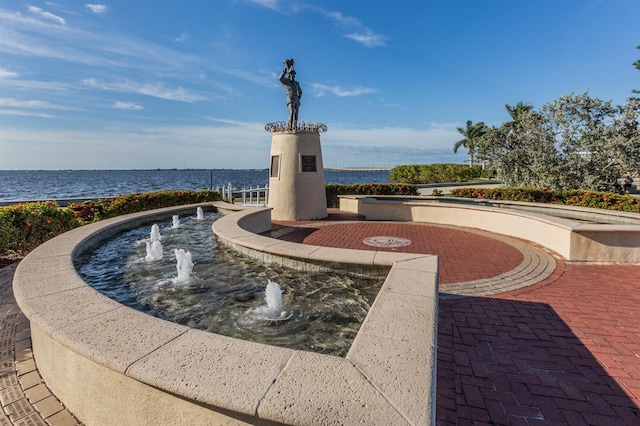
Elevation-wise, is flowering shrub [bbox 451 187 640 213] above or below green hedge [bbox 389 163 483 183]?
below

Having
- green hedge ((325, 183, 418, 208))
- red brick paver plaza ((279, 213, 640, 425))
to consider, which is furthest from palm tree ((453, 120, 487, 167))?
red brick paver plaza ((279, 213, 640, 425))

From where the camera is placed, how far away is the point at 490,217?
36.9 feet

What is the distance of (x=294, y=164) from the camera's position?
539 inches

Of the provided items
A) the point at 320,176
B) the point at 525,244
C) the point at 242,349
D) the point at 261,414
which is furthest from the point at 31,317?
the point at 320,176

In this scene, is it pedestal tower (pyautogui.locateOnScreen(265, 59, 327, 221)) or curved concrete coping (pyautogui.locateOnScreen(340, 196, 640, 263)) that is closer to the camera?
curved concrete coping (pyautogui.locateOnScreen(340, 196, 640, 263))

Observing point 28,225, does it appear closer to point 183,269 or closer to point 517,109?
point 183,269

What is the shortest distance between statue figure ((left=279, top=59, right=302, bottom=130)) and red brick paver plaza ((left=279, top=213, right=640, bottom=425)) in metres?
9.27

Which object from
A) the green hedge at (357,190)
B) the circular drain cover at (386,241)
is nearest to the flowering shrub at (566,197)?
the green hedge at (357,190)

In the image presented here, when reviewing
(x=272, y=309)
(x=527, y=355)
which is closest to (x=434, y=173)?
(x=527, y=355)

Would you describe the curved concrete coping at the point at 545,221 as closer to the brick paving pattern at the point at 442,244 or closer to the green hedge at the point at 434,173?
the brick paving pattern at the point at 442,244

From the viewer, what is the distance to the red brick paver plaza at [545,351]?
287cm

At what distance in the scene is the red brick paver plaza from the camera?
2.87 metres

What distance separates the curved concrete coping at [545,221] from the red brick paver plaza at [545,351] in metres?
0.55

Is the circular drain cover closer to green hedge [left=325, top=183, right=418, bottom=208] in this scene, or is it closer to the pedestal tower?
the pedestal tower
